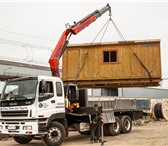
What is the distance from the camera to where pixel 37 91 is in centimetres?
1210

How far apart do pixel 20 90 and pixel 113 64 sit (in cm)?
612

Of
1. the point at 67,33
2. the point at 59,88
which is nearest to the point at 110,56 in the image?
the point at 67,33

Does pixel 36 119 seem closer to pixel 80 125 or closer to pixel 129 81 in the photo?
pixel 80 125

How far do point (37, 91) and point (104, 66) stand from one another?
5.59m

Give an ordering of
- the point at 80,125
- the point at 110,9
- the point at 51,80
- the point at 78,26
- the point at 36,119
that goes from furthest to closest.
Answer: the point at 110,9 → the point at 78,26 → the point at 80,125 → the point at 51,80 → the point at 36,119

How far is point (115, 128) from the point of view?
16.5 metres

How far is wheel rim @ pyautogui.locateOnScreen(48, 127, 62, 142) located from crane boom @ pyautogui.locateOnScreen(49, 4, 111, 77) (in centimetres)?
297

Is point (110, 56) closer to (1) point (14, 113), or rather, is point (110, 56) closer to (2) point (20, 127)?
(1) point (14, 113)

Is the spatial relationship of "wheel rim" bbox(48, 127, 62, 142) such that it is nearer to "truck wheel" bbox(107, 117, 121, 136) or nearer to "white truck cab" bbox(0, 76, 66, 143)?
"white truck cab" bbox(0, 76, 66, 143)

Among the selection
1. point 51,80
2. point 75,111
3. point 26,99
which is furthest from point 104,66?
point 26,99

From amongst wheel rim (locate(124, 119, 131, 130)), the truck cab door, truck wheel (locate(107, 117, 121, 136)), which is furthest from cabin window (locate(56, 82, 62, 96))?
wheel rim (locate(124, 119, 131, 130))

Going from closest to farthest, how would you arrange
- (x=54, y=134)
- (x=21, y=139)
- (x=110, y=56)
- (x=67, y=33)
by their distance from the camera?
(x=54, y=134) → (x=21, y=139) → (x=67, y=33) → (x=110, y=56)

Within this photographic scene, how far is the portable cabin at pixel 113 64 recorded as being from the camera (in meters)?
16.2

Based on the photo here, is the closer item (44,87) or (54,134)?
(44,87)
